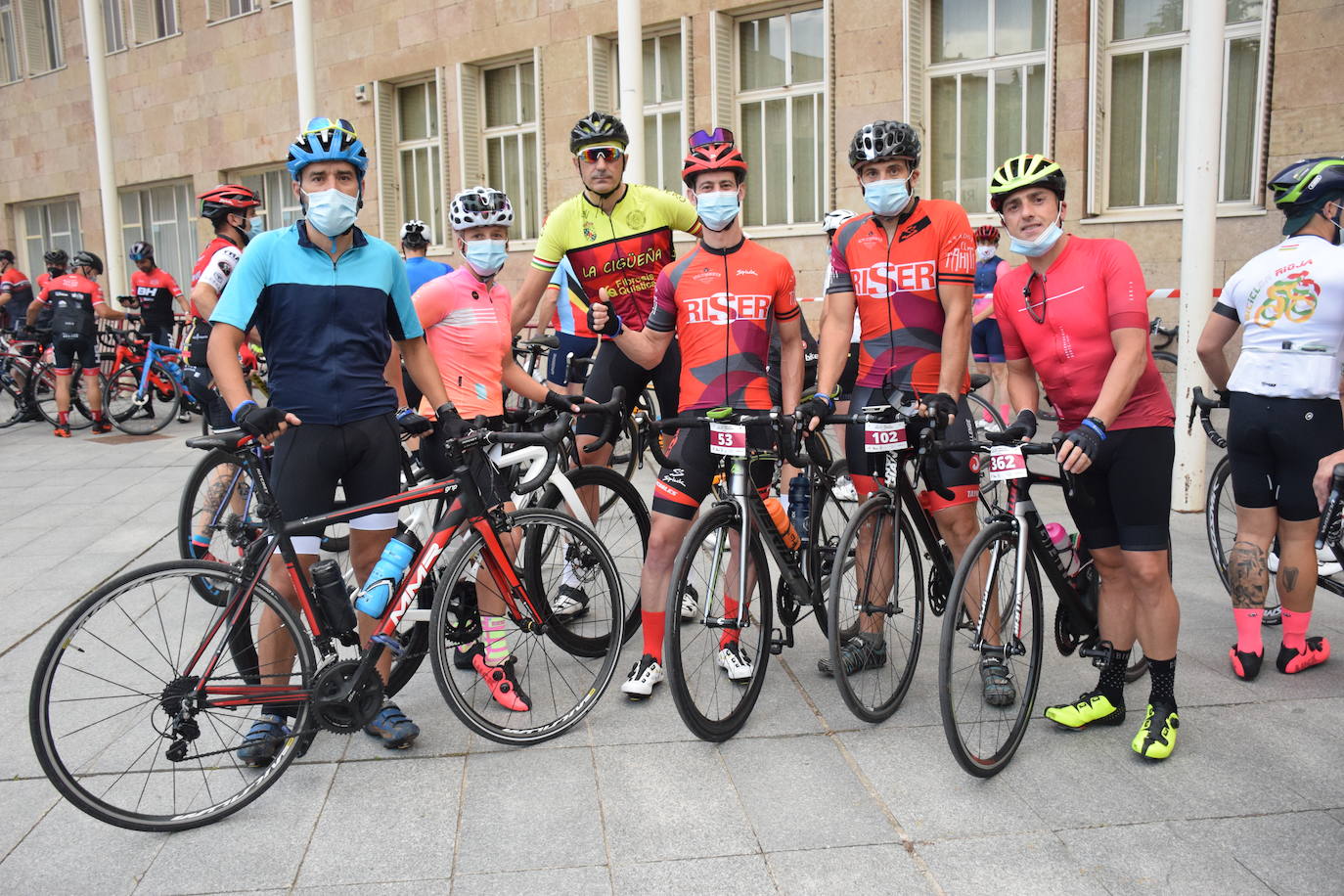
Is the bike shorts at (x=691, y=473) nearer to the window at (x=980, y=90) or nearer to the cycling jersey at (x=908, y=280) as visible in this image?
the cycling jersey at (x=908, y=280)

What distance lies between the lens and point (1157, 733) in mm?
3670

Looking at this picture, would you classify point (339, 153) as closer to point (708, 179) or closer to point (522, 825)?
point (708, 179)

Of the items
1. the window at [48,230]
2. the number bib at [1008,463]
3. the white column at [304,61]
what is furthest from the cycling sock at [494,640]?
the window at [48,230]

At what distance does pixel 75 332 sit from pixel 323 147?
9727 mm

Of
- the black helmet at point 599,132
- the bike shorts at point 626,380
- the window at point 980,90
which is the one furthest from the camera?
the window at point 980,90

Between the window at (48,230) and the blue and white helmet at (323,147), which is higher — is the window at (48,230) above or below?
above

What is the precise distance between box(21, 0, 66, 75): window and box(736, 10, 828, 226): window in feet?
59.5

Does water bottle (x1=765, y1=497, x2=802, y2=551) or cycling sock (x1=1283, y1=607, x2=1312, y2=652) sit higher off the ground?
water bottle (x1=765, y1=497, x2=802, y2=551)

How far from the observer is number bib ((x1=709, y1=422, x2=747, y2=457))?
3.87m

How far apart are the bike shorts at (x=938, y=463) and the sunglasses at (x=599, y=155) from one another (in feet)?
5.17

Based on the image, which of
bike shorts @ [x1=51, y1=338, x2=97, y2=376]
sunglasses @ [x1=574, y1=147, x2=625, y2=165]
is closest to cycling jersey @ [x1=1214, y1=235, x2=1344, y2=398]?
sunglasses @ [x1=574, y1=147, x2=625, y2=165]

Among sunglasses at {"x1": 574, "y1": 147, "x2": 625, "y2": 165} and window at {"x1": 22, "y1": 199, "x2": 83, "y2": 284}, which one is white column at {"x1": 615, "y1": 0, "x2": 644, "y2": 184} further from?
window at {"x1": 22, "y1": 199, "x2": 83, "y2": 284}

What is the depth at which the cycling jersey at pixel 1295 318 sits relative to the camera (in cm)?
416

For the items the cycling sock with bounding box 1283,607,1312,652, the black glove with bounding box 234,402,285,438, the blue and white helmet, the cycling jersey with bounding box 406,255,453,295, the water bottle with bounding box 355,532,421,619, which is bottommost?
the cycling sock with bounding box 1283,607,1312,652
